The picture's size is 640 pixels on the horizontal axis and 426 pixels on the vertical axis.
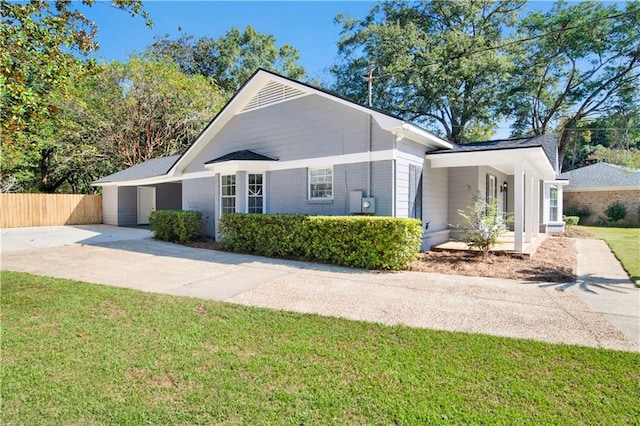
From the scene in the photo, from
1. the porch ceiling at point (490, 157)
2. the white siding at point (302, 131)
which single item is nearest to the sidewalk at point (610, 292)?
the porch ceiling at point (490, 157)

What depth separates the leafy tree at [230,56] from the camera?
31859 mm

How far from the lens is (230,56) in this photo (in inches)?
1268

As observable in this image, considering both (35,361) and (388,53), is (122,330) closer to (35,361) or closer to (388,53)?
(35,361)

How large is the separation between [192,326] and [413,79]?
22.7 m

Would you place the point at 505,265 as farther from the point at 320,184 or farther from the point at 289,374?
the point at 289,374

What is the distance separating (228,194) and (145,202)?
11808 millimetres

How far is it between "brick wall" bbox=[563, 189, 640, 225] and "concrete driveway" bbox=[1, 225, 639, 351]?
21931 mm

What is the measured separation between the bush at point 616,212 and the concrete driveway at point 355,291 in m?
21.5

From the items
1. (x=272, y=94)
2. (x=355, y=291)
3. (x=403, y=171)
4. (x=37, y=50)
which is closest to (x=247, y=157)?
(x=272, y=94)

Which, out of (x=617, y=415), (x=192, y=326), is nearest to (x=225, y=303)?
(x=192, y=326)

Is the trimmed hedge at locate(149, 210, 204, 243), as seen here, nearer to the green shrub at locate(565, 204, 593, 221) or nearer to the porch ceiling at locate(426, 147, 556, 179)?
the porch ceiling at locate(426, 147, 556, 179)

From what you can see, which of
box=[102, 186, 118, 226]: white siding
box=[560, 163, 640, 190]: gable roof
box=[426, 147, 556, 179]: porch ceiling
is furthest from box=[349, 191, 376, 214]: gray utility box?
box=[560, 163, 640, 190]: gable roof

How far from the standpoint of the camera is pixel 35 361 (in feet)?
11.5

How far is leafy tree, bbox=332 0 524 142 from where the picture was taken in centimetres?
2298
